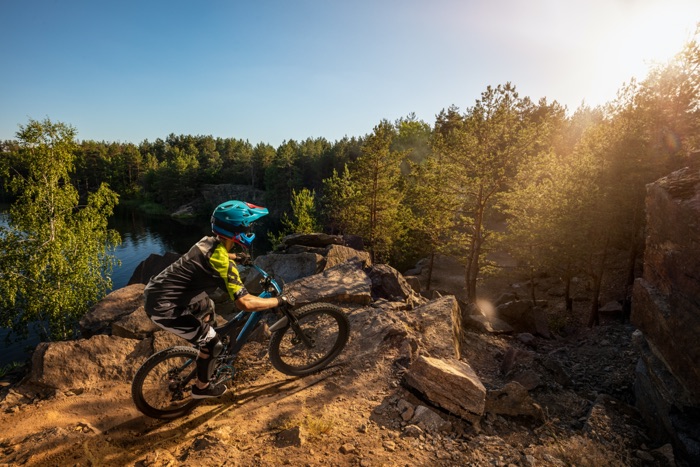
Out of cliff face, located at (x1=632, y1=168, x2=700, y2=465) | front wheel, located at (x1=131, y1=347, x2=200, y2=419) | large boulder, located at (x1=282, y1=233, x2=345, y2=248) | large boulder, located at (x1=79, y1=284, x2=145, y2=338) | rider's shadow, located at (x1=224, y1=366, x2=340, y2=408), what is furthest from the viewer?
large boulder, located at (x1=282, y1=233, x2=345, y2=248)

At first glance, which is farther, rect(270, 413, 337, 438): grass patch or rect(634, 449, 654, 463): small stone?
rect(634, 449, 654, 463): small stone

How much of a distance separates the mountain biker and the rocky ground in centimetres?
127

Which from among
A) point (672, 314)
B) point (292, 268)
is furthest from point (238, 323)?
point (292, 268)

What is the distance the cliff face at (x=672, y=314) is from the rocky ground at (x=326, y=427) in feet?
2.24

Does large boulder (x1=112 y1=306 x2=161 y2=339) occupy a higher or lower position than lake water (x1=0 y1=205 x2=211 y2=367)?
higher

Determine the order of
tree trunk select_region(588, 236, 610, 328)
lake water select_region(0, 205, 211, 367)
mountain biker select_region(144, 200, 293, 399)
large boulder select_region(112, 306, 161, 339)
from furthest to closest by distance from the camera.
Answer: lake water select_region(0, 205, 211, 367)
tree trunk select_region(588, 236, 610, 328)
large boulder select_region(112, 306, 161, 339)
mountain biker select_region(144, 200, 293, 399)

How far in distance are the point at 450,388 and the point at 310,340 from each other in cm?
269

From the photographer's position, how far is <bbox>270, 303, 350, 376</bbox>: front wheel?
6016mm

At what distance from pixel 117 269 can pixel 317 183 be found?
46.7 m

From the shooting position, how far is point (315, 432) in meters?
4.72

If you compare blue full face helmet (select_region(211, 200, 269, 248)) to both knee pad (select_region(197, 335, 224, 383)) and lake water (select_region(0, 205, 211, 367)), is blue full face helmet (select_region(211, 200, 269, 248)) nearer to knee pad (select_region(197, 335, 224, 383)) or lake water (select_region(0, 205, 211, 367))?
knee pad (select_region(197, 335, 224, 383))

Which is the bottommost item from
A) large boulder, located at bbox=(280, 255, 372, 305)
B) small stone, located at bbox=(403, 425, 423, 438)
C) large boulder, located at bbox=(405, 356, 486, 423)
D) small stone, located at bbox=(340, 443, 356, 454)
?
small stone, located at bbox=(403, 425, 423, 438)

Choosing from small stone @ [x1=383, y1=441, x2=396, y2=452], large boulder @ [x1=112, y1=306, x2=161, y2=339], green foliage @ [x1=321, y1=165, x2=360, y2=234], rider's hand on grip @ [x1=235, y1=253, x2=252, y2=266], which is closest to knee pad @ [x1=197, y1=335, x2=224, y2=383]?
rider's hand on grip @ [x1=235, y1=253, x2=252, y2=266]

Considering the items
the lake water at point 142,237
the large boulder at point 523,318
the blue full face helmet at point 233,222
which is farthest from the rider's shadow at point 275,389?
the lake water at point 142,237
